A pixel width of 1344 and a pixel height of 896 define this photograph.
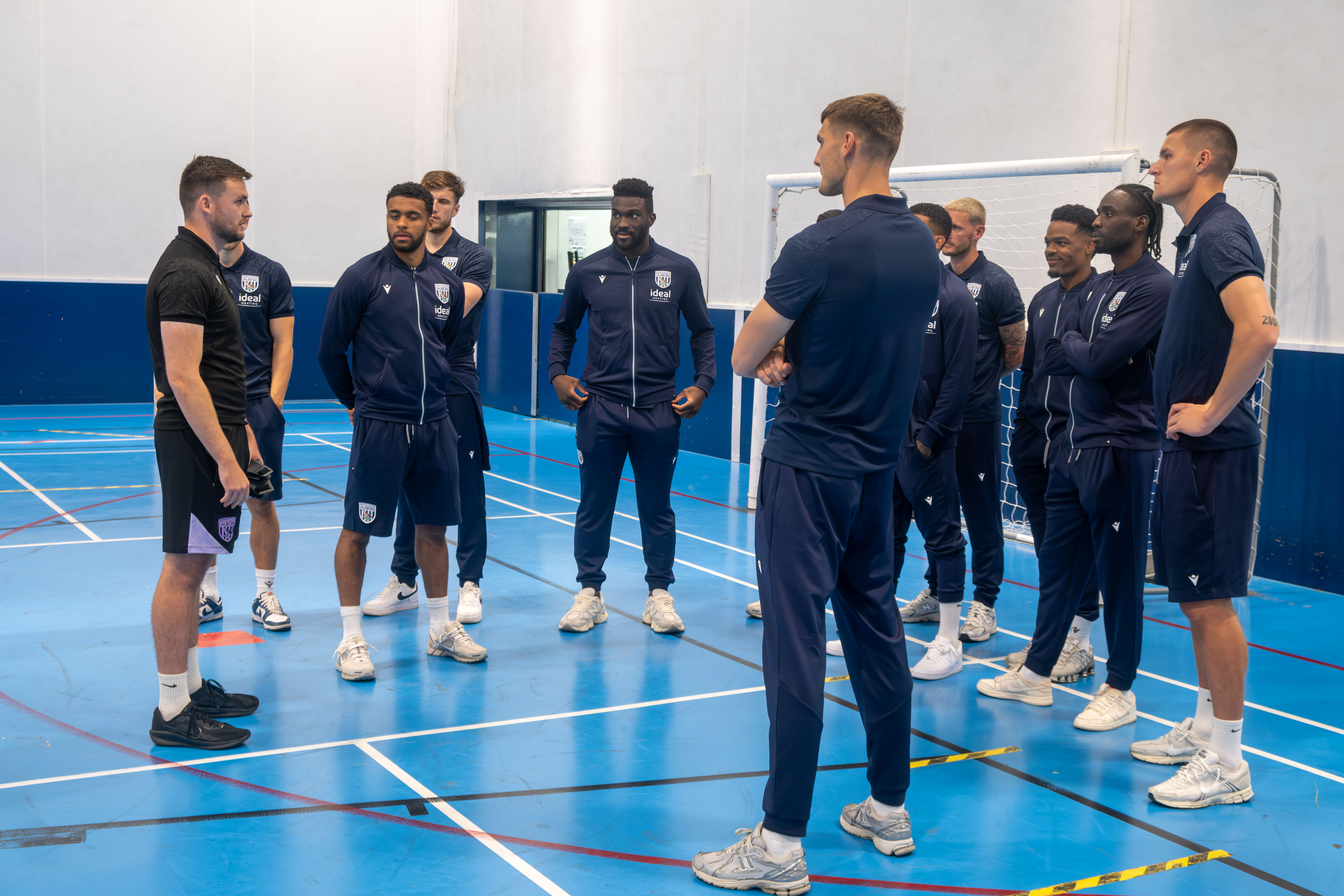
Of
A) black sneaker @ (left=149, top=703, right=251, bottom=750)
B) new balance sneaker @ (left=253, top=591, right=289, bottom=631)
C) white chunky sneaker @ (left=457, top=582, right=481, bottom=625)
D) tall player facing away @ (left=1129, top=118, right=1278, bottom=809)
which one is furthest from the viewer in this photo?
white chunky sneaker @ (left=457, top=582, right=481, bottom=625)

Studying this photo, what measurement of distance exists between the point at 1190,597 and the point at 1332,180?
4.55 metres

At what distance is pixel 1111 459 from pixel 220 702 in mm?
3712

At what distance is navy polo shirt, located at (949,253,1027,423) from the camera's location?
5.90 metres

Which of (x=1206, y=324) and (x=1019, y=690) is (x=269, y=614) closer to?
(x=1019, y=690)

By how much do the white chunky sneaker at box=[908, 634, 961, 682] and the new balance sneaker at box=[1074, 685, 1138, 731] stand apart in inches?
26.9

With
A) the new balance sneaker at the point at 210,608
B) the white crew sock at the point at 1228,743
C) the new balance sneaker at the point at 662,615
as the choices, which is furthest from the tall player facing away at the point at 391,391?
the white crew sock at the point at 1228,743

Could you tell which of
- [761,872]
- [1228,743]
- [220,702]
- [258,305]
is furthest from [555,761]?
[258,305]

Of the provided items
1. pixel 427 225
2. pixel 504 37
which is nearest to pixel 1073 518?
pixel 427 225

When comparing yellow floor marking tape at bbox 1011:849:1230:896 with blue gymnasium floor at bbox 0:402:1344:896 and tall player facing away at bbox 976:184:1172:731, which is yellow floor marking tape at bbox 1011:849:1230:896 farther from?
tall player facing away at bbox 976:184:1172:731

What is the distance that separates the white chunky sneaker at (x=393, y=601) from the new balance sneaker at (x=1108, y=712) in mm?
3535

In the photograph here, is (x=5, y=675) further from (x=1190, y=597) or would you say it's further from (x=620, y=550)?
(x=1190, y=597)

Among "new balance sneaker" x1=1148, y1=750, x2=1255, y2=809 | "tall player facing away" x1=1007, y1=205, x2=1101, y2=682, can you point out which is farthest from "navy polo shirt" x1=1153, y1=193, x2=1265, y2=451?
"new balance sneaker" x1=1148, y1=750, x2=1255, y2=809

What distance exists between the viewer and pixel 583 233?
15.0m

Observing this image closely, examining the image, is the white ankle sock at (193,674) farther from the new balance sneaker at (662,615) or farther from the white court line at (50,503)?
the white court line at (50,503)
